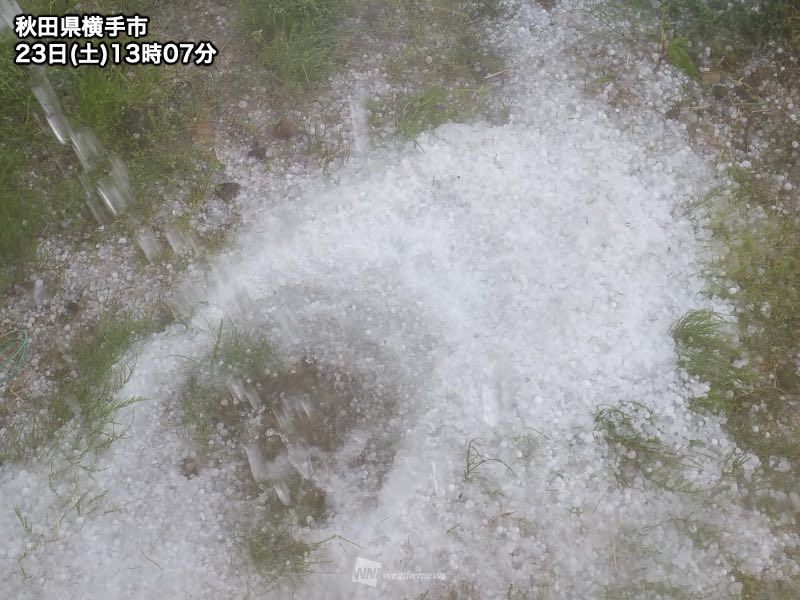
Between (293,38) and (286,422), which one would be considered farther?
(293,38)

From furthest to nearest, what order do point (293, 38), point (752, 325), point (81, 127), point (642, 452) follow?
point (293, 38)
point (81, 127)
point (752, 325)
point (642, 452)

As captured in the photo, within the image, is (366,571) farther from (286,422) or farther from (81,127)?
(81,127)

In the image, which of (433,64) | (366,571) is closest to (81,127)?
(433,64)

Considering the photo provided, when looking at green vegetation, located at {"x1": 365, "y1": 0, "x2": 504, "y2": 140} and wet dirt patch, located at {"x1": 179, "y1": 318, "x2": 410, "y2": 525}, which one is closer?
wet dirt patch, located at {"x1": 179, "y1": 318, "x2": 410, "y2": 525}

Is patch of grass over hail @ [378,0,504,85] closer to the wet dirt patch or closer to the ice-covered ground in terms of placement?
the ice-covered ground

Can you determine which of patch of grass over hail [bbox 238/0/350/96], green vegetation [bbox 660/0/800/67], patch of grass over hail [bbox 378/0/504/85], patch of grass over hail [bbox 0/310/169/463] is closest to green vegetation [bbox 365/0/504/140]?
patch of grass over hail [bbox 378/0/504/85]
